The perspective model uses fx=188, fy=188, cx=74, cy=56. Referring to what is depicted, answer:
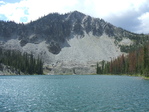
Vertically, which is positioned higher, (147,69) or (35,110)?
(147,69)

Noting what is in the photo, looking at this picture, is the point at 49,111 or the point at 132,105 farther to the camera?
the point at 132,105

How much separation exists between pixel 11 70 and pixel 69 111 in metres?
183

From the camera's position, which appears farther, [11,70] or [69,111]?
[11,70]

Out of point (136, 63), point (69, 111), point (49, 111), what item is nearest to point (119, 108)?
point (69, 111)

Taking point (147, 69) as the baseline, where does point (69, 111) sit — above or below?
below

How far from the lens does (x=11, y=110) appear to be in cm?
2994

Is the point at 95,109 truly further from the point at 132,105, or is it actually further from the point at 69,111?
the point at 132,105

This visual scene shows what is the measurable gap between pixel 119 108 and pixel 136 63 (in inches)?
4824

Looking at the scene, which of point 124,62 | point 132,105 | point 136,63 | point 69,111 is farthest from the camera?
point 124,62

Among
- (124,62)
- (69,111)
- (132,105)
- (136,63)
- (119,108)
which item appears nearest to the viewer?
(69,111)

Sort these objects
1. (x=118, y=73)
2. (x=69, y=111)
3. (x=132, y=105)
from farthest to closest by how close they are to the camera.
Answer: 1. (x=118, y=73)
2. (x=132, y=105)
3. (x=69, y=111)

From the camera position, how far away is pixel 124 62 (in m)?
183

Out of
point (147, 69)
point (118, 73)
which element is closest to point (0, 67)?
point (118, 73)

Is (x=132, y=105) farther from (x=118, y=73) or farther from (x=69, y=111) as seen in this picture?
(x=118, y=73)
